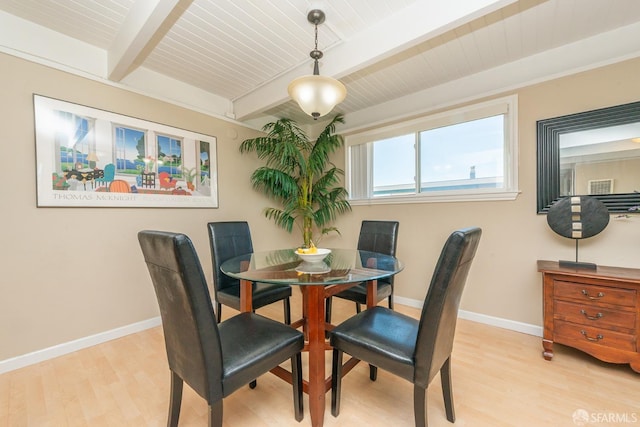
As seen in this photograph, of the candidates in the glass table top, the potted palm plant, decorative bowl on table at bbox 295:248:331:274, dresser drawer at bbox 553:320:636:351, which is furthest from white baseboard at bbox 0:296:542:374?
decorative bowl on table at bbox 295:248:331:274

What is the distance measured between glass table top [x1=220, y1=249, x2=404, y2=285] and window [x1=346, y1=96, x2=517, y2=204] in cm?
138

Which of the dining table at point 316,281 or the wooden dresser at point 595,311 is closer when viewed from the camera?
the dining table at point 316,281

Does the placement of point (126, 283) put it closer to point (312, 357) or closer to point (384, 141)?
point (312, 357)

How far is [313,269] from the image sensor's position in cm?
158

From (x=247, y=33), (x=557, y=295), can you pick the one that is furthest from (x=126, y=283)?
(x=557, y=295)

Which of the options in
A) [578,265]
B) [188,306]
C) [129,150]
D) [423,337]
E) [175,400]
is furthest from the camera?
[129,150]

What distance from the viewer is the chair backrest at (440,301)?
1.06m

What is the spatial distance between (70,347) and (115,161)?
157 centimetres

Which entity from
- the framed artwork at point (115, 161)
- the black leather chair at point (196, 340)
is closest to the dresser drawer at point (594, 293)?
the black leather chair at point (196, 340)

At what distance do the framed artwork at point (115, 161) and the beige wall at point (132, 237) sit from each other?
7cm

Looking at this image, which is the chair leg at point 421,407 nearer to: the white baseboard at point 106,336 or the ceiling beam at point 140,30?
the white baseboard at point 106,336

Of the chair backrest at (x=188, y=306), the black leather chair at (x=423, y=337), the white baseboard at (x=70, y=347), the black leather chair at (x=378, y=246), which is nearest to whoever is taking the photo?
the chair backrest at (x=188, y=306)

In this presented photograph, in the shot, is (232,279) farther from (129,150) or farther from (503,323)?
(503,323)

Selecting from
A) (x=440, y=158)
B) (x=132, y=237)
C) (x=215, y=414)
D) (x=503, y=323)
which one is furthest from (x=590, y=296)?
(x=132, y=237)
